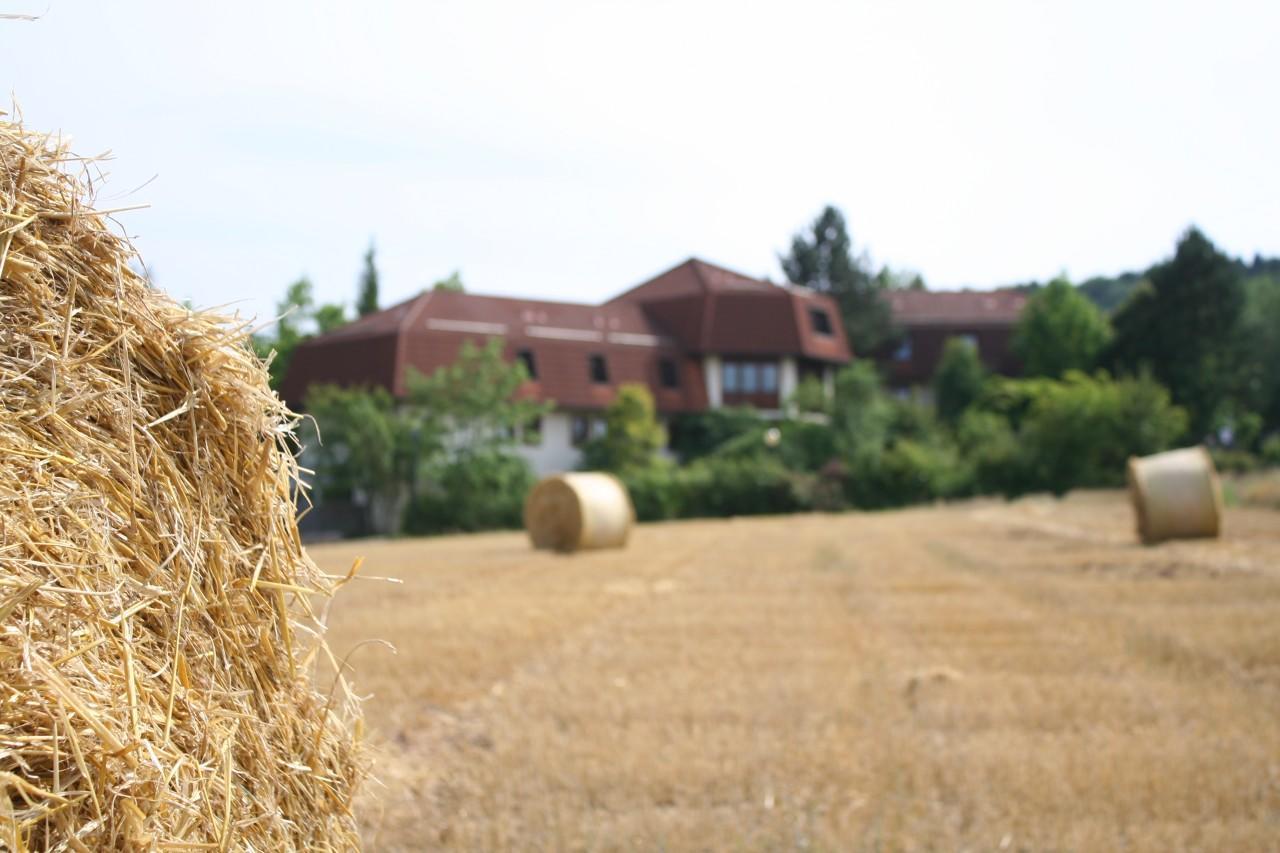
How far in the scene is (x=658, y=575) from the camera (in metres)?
16.4

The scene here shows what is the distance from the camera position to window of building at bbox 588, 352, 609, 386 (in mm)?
47438

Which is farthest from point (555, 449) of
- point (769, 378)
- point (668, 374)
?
point (769, 378)


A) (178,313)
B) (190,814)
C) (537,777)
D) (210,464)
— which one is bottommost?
(537,777)

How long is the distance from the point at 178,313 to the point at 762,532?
2525 centimetres

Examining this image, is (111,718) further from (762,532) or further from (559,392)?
(559,392)

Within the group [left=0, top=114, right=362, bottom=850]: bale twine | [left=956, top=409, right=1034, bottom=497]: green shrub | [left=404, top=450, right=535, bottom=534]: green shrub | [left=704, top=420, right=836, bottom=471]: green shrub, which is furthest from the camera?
[left=704, top=420, right=836, bottom=471]: green shrub

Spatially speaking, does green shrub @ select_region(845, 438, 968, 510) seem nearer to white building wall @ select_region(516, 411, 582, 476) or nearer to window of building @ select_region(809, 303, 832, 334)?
white building wall @ select_region(516, 411, 582, 476)

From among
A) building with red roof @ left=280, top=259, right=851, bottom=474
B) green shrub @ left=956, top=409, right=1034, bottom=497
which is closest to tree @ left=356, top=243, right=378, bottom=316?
building with red roof @ left=280, top=259, right=851, bottom=474

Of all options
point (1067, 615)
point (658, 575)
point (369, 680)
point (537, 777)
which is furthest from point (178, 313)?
point (658, 575)

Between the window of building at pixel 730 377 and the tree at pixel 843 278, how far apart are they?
1703 cm

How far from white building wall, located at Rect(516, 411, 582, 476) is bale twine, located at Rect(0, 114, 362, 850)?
42085 millimetres

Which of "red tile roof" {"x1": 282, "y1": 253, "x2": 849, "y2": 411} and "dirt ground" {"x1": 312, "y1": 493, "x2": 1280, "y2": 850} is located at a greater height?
"red tile roof" {"x1": 282, "y1": 253, "x2": 849, "y2": 411}

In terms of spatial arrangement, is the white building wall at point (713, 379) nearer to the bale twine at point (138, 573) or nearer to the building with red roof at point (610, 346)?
the building with red roof at point (610, 346)

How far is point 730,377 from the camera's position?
2010 inches
